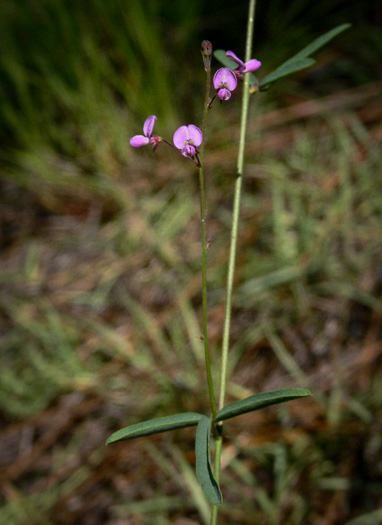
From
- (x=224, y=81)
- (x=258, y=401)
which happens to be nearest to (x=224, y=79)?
(x=224, y=81)

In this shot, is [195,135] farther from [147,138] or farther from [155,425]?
[155,425]

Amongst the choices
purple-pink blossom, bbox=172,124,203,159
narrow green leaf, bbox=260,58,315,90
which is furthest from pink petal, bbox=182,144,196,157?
narrow green leaf, bbox=260,58,315,90

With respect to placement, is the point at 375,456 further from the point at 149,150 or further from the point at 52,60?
the point at 52,60

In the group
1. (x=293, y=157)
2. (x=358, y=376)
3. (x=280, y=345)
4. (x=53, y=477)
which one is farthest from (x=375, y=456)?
(x=293, y=157)

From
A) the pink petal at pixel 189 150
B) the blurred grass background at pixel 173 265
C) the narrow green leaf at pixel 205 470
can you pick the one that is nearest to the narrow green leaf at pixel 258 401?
the narrow green leaf at pixel 205 470

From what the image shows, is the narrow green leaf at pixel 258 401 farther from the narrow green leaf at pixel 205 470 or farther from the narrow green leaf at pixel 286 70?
the narrow green leaf at pixel 286 70

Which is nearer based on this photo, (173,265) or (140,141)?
(140,141)

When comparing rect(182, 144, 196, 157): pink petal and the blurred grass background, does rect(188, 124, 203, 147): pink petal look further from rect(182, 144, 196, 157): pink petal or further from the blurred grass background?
the blurred grass background

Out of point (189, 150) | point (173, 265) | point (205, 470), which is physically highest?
point (173, 265)

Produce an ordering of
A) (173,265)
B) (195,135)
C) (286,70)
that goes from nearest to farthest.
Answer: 1. (195,135)
2. (286,70)
3. (173,265)
